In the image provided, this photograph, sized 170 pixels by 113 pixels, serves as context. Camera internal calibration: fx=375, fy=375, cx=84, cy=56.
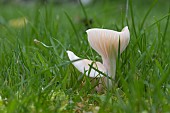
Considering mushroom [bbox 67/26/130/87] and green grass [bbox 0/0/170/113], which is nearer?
green grass [bbox 0/0/170/113]

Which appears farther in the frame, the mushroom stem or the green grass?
the mushroom stem

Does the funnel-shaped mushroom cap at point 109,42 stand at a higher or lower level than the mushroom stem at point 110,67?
higher

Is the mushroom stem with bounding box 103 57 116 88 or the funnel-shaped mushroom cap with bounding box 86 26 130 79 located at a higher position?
the funnel-shaped mushroom cap with bounding box 86 26 130 79

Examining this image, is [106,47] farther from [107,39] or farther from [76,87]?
[76,87]

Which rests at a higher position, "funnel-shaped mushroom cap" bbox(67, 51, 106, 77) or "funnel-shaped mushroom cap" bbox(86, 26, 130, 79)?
"funnel-shaped mushroom cap" bbox(86, 26, 130, 79)

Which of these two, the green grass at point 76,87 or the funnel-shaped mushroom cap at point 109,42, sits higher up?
the funnel-shaped mushroom cap at point 109,42

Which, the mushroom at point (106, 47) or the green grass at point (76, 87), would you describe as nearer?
the green grass at point (76, 87)

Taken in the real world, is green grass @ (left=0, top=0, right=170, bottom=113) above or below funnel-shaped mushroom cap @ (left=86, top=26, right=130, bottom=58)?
below
